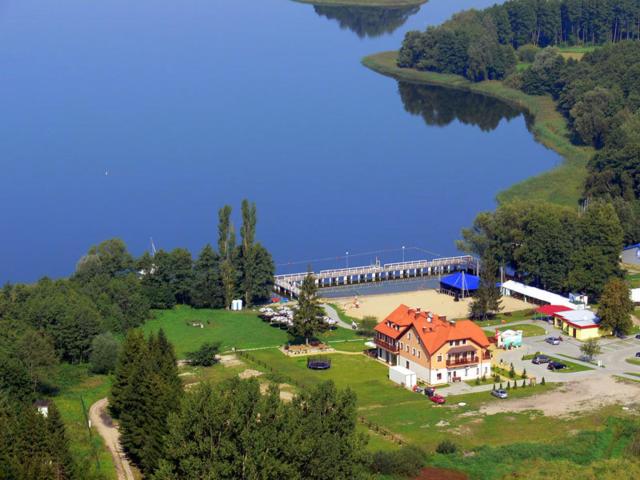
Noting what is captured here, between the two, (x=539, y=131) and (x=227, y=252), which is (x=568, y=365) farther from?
(x=539, y=131)

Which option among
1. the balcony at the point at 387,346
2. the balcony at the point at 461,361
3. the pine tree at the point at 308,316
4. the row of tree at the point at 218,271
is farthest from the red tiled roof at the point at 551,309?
the row of tree at the point at 218,271

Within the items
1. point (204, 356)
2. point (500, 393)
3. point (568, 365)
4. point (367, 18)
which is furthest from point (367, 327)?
point (367, 18)

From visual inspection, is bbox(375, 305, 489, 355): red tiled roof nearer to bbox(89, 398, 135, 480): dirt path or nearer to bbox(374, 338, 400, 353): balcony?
bbox(374, 338, 400, 353): balcony

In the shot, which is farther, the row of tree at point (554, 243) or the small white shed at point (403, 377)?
the row of tree at point (554, 243)

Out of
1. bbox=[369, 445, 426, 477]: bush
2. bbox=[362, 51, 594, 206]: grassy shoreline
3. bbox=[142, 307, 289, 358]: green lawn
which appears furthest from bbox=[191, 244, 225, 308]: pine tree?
bbox=[362, 51, 594, 206]: grassy shoreline

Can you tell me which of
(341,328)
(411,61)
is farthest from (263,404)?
(411,61)

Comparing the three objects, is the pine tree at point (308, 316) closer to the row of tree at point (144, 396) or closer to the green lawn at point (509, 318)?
the green lawn at point (509, 318)
